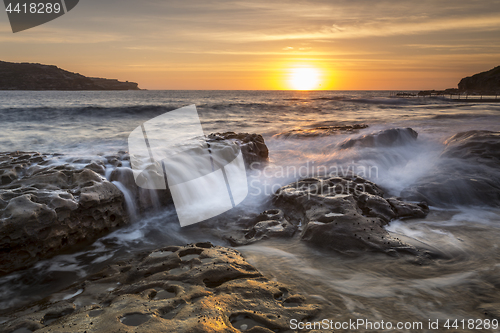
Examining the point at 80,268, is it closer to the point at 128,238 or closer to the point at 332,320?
the point at 128,238

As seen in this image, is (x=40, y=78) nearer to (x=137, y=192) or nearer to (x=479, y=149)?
(x=137, y=192)

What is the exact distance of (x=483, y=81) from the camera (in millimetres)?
76062

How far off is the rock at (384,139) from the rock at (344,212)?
3.97m

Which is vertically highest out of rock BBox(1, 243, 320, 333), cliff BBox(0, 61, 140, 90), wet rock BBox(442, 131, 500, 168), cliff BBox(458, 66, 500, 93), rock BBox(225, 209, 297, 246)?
cliff BBox(0, 61, 140, 90)

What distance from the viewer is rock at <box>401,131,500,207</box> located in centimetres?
536

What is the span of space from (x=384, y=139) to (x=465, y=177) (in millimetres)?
3408

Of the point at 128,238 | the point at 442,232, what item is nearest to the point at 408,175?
the point at 442,232

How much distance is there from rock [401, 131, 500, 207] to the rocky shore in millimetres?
28

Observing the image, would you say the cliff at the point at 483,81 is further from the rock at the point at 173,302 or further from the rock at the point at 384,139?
the rock at the point at 173,302

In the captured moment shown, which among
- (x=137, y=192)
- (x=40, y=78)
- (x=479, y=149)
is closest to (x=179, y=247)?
(x=137, y=192)

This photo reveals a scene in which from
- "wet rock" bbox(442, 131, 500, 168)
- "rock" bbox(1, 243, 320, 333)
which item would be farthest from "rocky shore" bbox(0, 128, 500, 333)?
"wet rock" bbox(442, 131, 500, 168)

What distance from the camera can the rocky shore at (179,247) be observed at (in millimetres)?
2164

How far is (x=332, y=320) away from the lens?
2225mm

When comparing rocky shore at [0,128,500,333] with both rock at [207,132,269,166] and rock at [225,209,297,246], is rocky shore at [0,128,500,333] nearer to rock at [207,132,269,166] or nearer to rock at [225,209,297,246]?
rock at [225,209,297,246]
